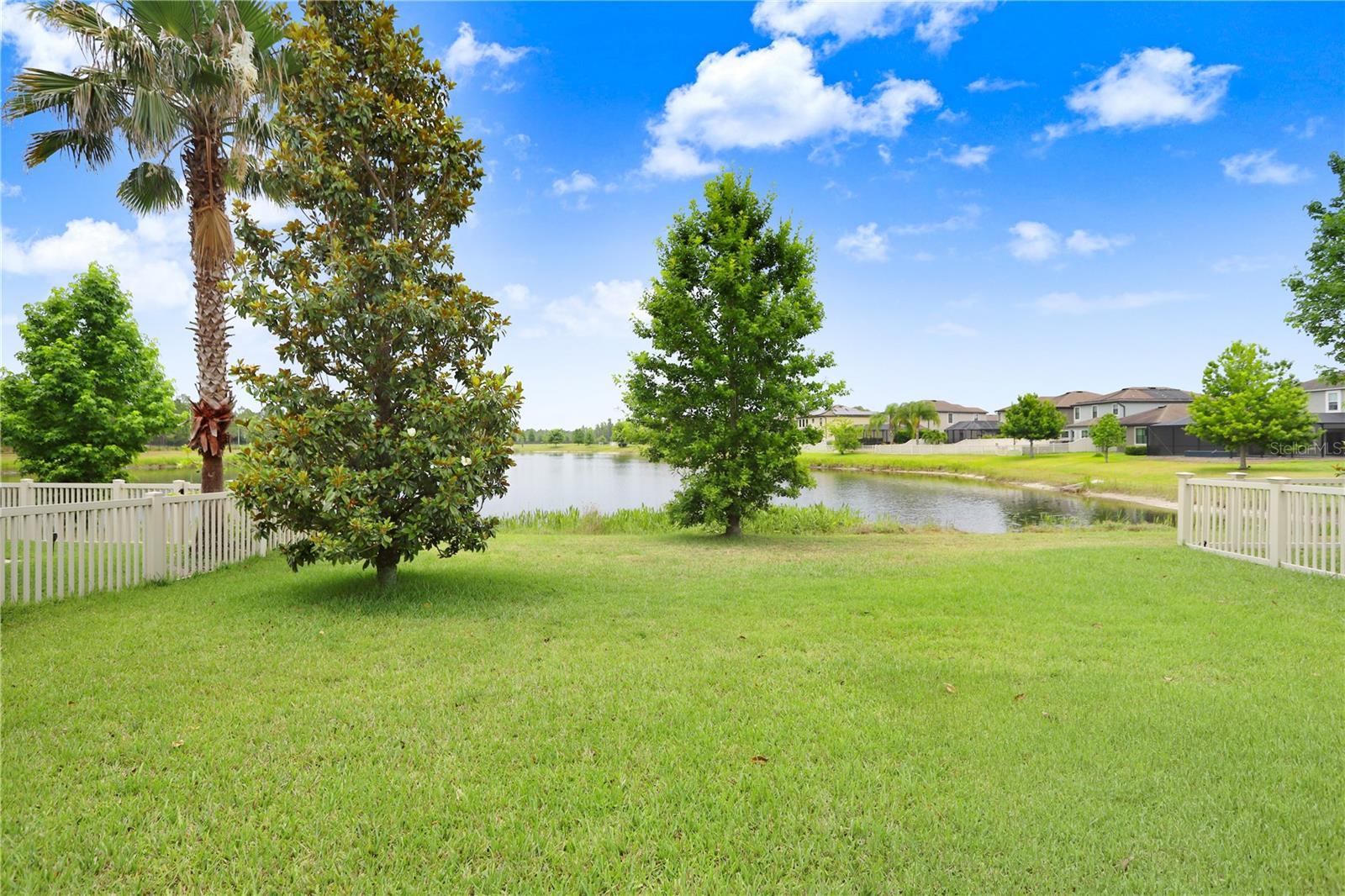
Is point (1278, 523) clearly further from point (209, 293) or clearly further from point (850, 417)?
point (850, 417)

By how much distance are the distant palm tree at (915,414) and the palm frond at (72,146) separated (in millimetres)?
80174

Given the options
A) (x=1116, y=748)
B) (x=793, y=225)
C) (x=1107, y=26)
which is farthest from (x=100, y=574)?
(x=1107, y=26)

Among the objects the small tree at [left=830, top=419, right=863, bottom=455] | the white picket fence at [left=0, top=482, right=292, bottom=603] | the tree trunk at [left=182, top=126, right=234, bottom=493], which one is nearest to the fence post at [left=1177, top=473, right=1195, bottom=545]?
the white picket fence at [left=0, top=482, right=292, bottom=603]

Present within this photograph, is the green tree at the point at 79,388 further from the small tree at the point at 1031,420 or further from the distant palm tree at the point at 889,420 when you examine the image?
the distant palm tree at the point at 889,420

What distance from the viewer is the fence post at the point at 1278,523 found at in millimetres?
8359

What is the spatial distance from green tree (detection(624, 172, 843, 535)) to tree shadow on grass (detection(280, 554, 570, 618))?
5.03 meters

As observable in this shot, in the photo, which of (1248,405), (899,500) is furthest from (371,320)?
(1248,405)

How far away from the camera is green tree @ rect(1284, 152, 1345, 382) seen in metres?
12.7

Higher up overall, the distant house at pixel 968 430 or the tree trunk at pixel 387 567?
the distant house at pixel 968 430

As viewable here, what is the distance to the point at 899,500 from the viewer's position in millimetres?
28656

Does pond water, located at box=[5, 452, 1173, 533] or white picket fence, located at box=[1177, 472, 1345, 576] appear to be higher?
white picket fence, located at box=[1177, 472, 1345, 576]

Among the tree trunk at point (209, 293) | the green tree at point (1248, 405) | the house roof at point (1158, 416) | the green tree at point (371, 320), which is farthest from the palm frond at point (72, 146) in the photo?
the house roof at point (1158, 416)

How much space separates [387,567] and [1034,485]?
37.6m

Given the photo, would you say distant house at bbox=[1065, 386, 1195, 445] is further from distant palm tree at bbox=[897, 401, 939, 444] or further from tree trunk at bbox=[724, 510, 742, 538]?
tree trunk at bbox=[724, 510, 742, 538]
